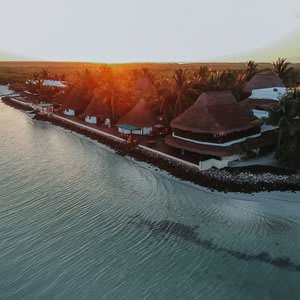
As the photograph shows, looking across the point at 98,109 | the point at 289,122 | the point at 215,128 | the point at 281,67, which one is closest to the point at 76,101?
the point at 98,109

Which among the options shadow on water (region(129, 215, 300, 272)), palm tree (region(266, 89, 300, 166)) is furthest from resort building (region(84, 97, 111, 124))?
shadow on water (region(129, 215, 300, 272))

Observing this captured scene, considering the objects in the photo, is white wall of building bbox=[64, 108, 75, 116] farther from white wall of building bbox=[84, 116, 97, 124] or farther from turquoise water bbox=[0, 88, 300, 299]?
turquoise water bbox=[0, 88, 300, 299]

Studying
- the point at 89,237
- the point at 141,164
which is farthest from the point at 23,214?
the point at 141,164

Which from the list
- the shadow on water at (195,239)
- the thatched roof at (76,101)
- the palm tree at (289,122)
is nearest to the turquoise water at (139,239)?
the shadow on water at (195,239)

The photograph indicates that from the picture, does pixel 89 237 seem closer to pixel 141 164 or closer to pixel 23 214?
pixel 23 214

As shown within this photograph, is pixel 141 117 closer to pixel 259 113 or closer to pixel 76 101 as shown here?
pixel 259 113

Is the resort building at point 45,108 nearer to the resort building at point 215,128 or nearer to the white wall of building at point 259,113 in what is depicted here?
the resort building at point 215,128
